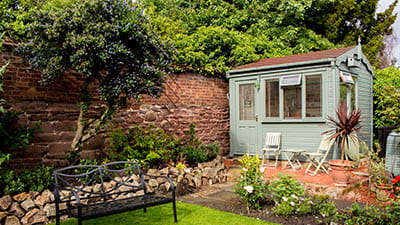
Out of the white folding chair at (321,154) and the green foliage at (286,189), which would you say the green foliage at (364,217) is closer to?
the green foliage at (286,189)

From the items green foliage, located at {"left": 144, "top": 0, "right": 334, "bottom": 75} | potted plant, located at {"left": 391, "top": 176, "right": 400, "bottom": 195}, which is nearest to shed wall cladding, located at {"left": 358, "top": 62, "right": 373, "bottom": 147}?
green foliage, located at {"left": 144, "top": 0, "right": 334, "bottom": 75}

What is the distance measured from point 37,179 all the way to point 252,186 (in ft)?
11.6

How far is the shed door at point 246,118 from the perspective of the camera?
9.35m

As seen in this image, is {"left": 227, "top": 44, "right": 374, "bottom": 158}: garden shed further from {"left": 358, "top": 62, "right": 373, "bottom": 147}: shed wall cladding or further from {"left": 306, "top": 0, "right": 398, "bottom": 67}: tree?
{"left": 306, "top": 0, "right": 398, "bottom": 67}: tree

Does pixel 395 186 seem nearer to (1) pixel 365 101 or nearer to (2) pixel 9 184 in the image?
(1) pixel 365 101

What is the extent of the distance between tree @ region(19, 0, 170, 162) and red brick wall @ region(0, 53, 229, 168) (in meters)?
0.38

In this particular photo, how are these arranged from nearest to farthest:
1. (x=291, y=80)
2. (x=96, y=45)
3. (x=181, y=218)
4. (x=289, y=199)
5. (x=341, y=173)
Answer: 1. (x=289, y=199)
2. (x=181, y=218)
3. (x=96, y=45)
4. (x=341, y=173)
5. (x=291, y=80)

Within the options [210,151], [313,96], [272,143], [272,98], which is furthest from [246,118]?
[313,96]

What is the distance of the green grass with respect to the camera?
4992mm

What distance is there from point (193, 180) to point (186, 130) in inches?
81.9

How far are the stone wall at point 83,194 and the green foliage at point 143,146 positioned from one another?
0.42 m

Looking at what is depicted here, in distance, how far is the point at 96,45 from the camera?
539 cm

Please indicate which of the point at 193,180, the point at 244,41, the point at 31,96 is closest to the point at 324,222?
the point at 193,180

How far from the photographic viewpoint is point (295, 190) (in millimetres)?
5176
